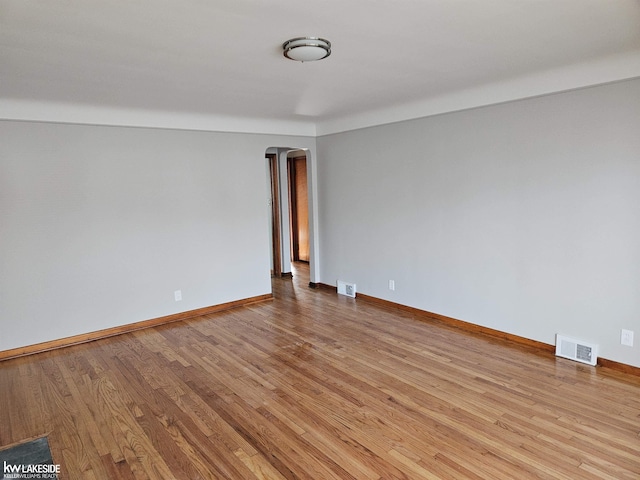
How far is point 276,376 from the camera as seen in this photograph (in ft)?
10.7

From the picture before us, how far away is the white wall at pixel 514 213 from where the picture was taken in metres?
3.12

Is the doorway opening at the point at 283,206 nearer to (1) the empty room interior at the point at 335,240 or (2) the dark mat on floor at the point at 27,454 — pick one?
(1) the empty room interior at the point at 335,240

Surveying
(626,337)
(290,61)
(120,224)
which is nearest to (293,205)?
(120,224)

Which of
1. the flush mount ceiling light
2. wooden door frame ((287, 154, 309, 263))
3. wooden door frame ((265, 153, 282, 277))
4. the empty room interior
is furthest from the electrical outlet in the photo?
wooden door frame ((287, 154, 309, 263))

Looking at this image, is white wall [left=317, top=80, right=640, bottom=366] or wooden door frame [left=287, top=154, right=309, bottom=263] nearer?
white wall [left=317, top=80, right=640, bottom=366]

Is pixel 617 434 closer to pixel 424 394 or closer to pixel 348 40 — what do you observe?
pixel 424 394

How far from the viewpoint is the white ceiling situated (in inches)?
81.0

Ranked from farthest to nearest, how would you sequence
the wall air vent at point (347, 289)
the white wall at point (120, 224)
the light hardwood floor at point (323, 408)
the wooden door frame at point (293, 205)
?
the wooden door frame at point (293, 205) < the wall air vent at point (347, 289) < the white wall at point (120, 224) < the light hardwood floor at point (323, 408)

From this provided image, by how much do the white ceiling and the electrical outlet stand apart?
186 cm

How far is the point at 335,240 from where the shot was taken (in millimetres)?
5770

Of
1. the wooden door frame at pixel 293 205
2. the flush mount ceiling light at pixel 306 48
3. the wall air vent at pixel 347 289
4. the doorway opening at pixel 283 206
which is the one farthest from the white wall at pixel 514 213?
the wooden door frame at pixel 293 205

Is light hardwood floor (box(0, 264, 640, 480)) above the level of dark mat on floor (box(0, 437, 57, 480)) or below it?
above

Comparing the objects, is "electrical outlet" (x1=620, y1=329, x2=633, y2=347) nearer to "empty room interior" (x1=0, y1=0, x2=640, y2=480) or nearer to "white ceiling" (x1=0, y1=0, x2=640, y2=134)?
"empty room interior" (x1=0, y1=0, x2=640, y2=480)

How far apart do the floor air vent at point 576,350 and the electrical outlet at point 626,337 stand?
19cm
